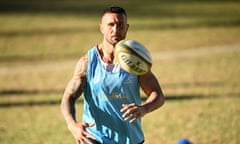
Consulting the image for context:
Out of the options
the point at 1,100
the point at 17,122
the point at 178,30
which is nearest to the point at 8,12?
the point at 178,30

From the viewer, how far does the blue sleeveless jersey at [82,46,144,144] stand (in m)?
7.02

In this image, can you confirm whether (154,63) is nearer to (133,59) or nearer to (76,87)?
(76,87)

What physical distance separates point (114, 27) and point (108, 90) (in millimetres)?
720

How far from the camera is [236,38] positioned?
73.2 feet

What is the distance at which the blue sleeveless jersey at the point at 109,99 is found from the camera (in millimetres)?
7023

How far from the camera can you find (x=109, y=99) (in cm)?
705

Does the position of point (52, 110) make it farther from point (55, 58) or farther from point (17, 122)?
point (55, 58)

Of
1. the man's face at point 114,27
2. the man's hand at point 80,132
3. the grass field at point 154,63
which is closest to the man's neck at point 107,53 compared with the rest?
the man's face at point 114,27

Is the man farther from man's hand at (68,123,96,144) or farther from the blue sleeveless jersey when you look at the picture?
man's hand at (68,123,96,144)

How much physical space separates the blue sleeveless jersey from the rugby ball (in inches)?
7.8

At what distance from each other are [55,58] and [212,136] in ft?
31.5

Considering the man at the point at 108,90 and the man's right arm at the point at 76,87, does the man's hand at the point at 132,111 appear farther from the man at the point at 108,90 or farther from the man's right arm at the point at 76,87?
the man's right arm at the point at 76,87

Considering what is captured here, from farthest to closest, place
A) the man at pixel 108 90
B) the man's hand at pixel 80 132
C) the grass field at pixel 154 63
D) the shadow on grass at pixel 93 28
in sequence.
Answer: the shadow on grass at pixel 93 28, the grass field at pixel 154 63, the man at pixel 108 90, the man's hand at pixel 80 132

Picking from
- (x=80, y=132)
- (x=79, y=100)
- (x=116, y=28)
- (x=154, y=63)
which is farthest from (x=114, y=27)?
(x=154, y=63)
